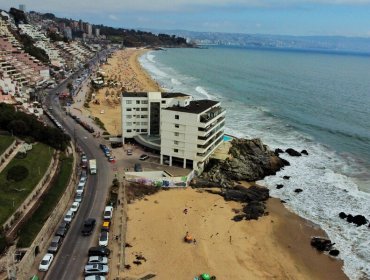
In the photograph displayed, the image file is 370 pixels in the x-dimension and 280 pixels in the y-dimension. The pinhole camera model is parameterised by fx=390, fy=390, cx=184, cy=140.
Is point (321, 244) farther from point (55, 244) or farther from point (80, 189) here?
point (80, 189)

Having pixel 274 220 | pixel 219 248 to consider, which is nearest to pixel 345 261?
pixel 274 220

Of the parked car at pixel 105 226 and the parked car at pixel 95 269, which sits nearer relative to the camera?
the parked car at pixel 95 269

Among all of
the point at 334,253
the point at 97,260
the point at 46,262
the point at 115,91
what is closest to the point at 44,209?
the point at 46,262

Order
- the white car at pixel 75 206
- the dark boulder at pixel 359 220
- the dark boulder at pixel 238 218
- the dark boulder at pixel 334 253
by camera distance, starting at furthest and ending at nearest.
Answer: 1. the dark boulder at pixel 359 220
2. the dark boulder at pixel 238 218
3. the white car at pixel 75 206
4. the dark boulder at pixel 334 253

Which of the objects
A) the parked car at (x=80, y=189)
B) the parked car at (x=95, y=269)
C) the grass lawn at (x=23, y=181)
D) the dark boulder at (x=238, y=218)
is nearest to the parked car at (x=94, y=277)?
the parked car at (x=95, y=269)

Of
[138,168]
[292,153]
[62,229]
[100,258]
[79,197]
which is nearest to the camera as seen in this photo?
[100,258]

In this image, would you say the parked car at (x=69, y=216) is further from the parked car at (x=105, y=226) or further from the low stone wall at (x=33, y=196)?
the low stone wall at (x=33, y=196)
